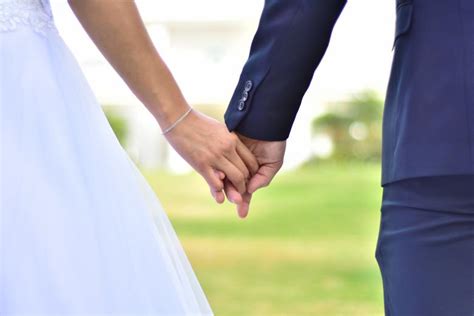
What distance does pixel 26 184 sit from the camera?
1590 mm

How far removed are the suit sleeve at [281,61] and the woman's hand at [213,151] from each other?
100 millimetres

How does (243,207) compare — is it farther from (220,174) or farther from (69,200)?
(69,200)

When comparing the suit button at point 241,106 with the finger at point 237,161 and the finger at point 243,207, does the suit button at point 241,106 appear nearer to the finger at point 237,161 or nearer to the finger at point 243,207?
the finger at point 237,161

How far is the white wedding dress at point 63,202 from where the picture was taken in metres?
1.57

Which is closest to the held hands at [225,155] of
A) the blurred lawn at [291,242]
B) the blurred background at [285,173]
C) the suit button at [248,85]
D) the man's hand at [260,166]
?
the man's hand at [260,166]

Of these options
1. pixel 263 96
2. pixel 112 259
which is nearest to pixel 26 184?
pixel 112 259

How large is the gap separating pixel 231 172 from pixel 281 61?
331 mm

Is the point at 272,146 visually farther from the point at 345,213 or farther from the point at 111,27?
the point at 345,213

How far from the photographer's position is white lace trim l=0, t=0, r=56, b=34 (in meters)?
1.65

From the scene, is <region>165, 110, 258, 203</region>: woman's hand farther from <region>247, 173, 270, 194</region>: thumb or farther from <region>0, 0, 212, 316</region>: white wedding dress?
<region>0, 0, 212, 316</region>: white wedding dress

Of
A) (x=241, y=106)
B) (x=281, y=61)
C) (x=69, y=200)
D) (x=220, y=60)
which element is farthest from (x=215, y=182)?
(x=220, y=60)

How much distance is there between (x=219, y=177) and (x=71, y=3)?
0.61 meters

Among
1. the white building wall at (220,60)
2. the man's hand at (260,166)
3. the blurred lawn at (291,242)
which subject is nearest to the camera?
the man's hand at (260,166)

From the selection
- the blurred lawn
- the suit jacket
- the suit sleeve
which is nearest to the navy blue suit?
the suit jacket
